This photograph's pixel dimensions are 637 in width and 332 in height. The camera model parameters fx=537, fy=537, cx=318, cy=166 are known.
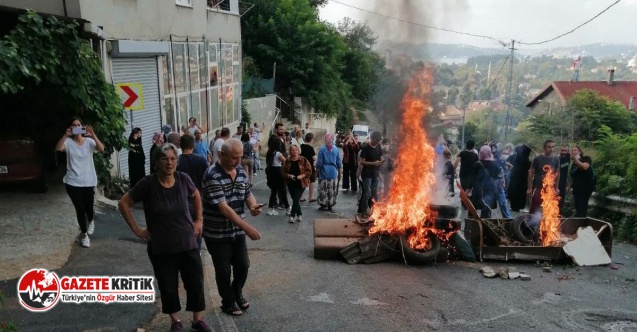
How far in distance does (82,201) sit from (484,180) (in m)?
7.67

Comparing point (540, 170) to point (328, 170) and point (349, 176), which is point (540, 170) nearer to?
point (328, 170)

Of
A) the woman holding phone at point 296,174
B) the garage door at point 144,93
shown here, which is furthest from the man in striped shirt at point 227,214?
the garage door at point 144,93

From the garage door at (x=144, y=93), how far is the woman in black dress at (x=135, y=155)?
5.55ft

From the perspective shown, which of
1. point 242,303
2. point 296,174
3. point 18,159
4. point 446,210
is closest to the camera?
point 242,303

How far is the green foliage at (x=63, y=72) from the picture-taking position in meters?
7.68

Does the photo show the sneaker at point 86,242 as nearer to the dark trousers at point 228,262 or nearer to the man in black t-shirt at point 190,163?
the man in black t-shirt at point 190,163

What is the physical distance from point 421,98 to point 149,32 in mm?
8656

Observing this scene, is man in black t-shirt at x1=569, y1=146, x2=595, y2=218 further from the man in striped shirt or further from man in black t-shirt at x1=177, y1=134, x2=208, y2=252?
the man in striped shirt

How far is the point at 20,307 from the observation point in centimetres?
542

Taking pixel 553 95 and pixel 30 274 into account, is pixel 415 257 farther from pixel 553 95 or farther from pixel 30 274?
pixel 553 95

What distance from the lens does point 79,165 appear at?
283 inches

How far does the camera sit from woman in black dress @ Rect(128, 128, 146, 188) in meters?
11.0

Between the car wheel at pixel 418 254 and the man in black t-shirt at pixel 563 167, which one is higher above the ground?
the man in black t-shirt at pixel 563 167

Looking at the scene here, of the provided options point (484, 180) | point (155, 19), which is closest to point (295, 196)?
point (484, 180)
